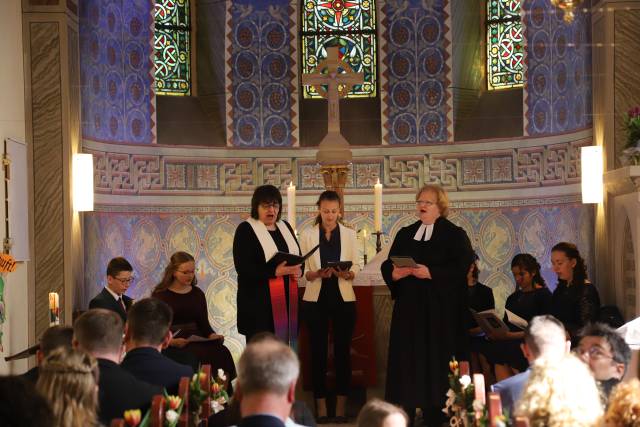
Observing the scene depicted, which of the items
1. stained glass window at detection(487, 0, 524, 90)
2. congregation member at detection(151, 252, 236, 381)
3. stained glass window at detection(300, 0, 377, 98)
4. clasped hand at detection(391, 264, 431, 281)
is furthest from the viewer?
stained glass window at detection(300, 0, 377, 98)

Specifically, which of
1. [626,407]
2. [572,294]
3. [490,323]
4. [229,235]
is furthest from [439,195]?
[229,235]

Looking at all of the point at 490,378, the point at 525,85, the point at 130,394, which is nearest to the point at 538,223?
the point at 525,85

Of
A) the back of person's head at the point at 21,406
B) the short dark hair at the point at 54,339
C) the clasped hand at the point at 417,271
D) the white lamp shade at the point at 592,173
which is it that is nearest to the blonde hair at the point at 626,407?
the back of person's head at the point at 21,406

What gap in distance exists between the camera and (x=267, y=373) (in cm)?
300

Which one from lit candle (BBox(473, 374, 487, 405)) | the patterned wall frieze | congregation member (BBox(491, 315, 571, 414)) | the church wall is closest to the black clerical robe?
lit candle (BBox(473, 374, 487, 405))

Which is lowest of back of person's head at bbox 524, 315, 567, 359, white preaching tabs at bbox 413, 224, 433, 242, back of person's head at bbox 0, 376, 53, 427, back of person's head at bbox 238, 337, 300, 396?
back of person's head at bbox 524, 315, 567, 359

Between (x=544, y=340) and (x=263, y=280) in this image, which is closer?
(x=544, y=340)

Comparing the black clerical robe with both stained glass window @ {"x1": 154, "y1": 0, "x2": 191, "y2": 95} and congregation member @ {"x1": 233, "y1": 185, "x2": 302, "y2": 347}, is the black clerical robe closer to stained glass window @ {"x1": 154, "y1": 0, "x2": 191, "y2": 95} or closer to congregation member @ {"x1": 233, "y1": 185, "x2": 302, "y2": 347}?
congregation member @ {"x1": 233, "y1": 185, "x2": 302, "y2": 347}

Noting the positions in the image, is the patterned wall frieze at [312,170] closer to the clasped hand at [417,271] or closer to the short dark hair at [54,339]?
the clasped hand at [417,271]

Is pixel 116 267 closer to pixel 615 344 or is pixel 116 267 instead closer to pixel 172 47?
pixel 615 344

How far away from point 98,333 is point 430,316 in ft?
10.5

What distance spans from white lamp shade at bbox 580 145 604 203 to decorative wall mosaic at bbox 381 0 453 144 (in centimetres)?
281

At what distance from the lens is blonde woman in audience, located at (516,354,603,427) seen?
3.42m

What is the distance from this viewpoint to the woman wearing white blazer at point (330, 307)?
7520mm
